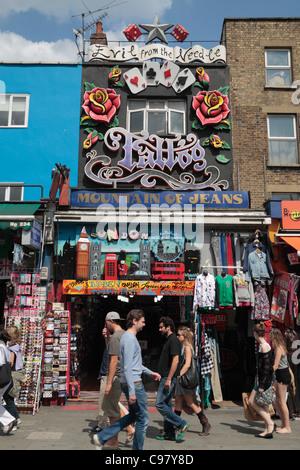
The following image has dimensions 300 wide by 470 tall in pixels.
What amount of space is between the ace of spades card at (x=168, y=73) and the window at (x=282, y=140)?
3.81 m

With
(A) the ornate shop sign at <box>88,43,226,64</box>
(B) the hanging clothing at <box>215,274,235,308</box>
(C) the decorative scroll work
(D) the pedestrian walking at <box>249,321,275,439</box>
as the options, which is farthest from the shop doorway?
(A) the ornate shop sign at <box>88,43,226,64</box>

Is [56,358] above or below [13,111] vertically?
below

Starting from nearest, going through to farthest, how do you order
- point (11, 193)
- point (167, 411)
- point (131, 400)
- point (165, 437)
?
point (131, 400) → point (167, 411) → point (165, 437) → point (11, 193)

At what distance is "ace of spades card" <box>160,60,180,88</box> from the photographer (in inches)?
566

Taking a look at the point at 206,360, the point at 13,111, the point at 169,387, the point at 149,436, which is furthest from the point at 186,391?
the point at 13,111

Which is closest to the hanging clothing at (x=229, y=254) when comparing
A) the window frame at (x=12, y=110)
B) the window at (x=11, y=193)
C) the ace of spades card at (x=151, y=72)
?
the ace of spades card at (x=151, y=72)

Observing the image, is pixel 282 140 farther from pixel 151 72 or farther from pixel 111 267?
pixel 111 267

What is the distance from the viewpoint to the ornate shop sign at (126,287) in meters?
10.7

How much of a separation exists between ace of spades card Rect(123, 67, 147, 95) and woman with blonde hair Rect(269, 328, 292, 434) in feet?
31.9

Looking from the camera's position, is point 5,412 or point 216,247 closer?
point 5,412

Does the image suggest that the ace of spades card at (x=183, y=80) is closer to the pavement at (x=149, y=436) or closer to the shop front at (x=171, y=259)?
the shop front at (x=171, y=259)

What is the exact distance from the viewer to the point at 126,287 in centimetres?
1077

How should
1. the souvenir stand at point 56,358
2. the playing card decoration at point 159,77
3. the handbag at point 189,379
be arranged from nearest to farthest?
the handbag at point 189,379 < the souvenir stand at point 56,358 < the playing card decoration at point 159,77

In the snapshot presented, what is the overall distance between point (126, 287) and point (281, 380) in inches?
174
